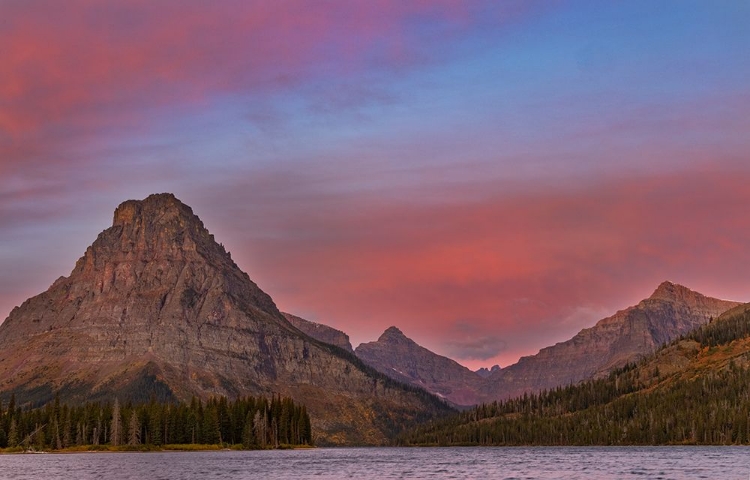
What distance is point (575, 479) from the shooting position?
160 metres

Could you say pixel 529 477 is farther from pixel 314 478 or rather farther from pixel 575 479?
pixel 314 478

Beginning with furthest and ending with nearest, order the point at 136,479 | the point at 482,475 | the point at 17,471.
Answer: the point at 17,471, the point at 482,475, the point at 136,479

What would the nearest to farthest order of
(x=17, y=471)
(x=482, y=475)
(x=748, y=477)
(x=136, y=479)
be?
(x=748, y=477) → (x=136, y=479) → (x=482, y=475) → (x=17, y=471)

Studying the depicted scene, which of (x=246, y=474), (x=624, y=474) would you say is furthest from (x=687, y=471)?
(x=246, y=474)

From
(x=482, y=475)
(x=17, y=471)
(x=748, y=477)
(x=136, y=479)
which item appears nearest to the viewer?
(x=748, y=477)

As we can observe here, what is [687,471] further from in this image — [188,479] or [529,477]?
[188,479]

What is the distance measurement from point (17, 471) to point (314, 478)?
73198mm

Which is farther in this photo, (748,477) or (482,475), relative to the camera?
(482,475)

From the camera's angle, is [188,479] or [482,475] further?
[482,475]

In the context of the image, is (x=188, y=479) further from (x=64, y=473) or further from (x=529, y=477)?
(x=529, y=477)

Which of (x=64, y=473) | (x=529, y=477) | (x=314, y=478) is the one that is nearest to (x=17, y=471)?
(x=64, y=473)

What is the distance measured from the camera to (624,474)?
172 meters

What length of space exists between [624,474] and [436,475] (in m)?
37.7

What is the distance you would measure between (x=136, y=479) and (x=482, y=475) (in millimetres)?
67879
